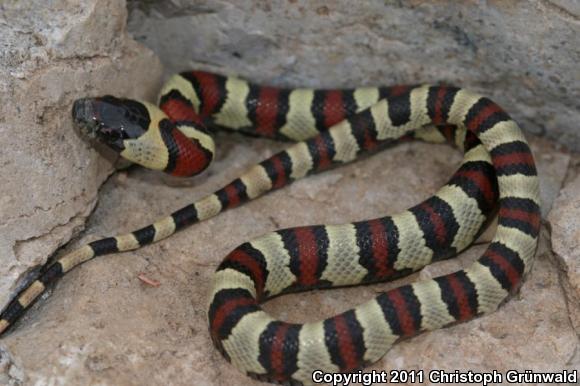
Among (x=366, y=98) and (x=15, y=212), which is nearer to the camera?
(x=15, y=212)

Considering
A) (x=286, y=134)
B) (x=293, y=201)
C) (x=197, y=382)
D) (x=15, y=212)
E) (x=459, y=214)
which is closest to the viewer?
(x=197, y=382)

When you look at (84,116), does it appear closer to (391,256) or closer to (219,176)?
(219,176)

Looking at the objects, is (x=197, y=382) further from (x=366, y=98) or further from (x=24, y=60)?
(x=366, y=98)

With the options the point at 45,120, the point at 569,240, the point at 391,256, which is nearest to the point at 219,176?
the point at 45,120

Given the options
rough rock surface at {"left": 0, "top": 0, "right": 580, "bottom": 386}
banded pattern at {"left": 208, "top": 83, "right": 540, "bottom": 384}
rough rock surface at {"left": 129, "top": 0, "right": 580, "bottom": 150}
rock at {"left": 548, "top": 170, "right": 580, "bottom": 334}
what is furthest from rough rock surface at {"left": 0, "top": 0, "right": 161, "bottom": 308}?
rock at {"left": 548, "top": 170, "right": 580, "bottom": 334}

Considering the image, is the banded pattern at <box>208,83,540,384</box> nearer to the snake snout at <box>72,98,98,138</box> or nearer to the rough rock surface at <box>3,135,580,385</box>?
the rough rock surface at <box>3,135,580,385</box>

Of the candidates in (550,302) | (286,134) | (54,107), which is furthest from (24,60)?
(550,302)

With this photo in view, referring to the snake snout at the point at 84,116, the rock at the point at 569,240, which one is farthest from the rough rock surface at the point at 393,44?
the snake snout at the point at 84,116
